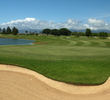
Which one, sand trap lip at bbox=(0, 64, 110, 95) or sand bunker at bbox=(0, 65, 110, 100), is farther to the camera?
sand trap lip at bbox=(0, 64, 110, 95)

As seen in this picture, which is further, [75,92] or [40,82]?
[40,82]

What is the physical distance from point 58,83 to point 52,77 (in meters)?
0.81

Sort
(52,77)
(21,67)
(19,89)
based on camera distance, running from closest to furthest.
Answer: (19,89) < (52,77) < (21,67)

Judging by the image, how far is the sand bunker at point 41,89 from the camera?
26.0 feet

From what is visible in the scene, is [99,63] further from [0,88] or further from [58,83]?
[0,88]

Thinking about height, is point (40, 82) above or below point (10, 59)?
below

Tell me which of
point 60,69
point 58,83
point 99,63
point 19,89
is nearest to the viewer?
point 19,89

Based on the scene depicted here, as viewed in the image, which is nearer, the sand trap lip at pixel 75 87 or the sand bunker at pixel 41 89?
the sand bunker at pixel 41 89

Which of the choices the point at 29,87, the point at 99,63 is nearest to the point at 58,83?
the point at 29,87

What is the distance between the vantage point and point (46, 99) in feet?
25.2

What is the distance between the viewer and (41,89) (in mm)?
8719

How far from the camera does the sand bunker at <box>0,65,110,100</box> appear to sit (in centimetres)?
793

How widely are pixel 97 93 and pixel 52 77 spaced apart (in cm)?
323

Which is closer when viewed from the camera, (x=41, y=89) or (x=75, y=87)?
(x=41, y=89)
